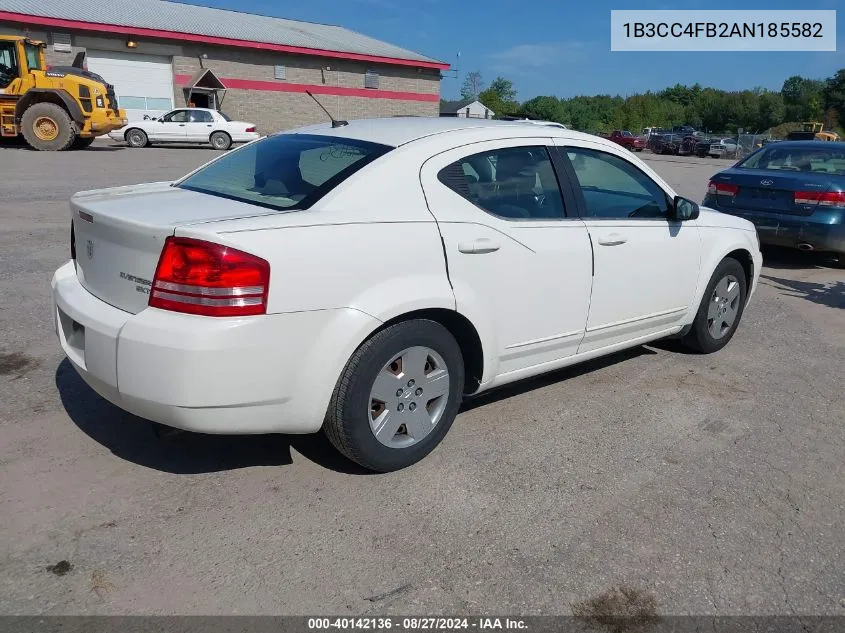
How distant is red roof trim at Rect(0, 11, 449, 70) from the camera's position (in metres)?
27.8

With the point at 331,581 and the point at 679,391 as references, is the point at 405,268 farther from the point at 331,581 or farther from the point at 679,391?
the point at 679,391

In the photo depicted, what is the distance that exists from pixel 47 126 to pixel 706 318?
2062 centimetres

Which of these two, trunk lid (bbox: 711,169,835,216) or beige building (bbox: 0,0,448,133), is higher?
beige building (bbox: 0,0,448,133)

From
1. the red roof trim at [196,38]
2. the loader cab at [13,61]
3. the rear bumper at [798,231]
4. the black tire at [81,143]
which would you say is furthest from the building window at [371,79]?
the rear bumper at [798,231]

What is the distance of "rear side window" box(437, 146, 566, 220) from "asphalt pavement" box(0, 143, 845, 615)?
117 cm

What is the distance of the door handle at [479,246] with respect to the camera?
11.5 ft

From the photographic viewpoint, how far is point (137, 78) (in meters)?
31.2

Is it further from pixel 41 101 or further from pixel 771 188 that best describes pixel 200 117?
pixel 771 188

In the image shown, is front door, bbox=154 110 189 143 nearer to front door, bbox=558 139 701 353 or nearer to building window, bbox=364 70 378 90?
building window, bbox=364 70 378 90

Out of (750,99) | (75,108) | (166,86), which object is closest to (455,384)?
(75,108)

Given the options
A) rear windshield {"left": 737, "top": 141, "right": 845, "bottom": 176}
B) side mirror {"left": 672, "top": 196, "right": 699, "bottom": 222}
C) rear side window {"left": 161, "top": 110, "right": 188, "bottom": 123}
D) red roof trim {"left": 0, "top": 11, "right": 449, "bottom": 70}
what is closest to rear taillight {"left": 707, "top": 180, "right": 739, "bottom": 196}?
rear windshield {"left": 737, "top": 141, "right": 845, "bottom": 176}

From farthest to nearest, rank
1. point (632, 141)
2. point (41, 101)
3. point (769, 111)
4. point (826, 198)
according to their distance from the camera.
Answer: point (769, 111)
point (632, 141)
point (41, 101)
point (826, 198)

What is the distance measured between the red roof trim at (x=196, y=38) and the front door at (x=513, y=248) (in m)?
29.8

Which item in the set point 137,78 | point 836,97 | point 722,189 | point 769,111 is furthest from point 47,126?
point 769,111
